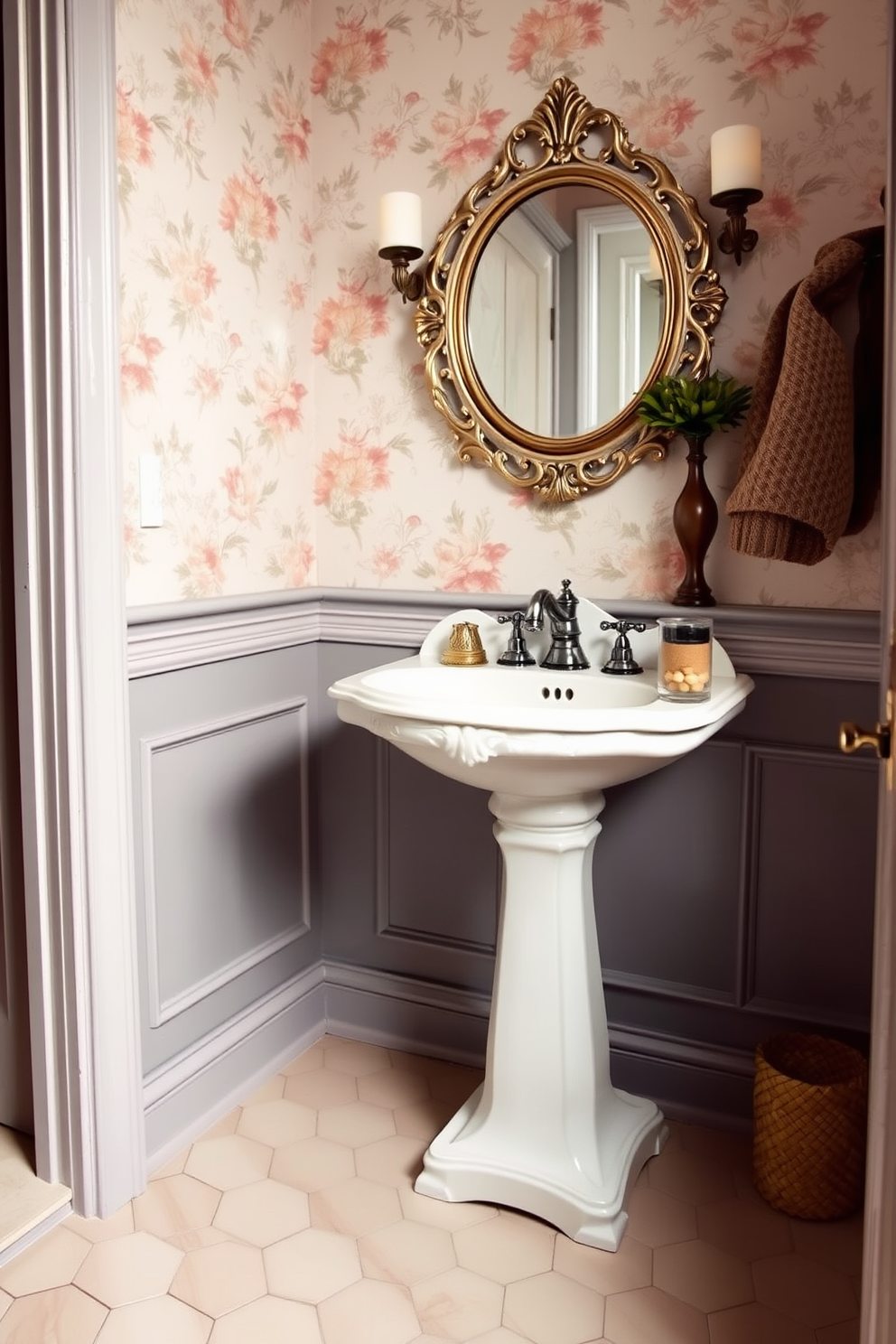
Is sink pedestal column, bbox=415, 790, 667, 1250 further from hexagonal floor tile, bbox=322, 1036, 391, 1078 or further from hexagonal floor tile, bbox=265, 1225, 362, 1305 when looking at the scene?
hexagonal floor tile, bbox=322, 1036, 391, 1078

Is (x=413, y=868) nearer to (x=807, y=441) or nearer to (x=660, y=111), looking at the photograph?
(x=807, y=441)

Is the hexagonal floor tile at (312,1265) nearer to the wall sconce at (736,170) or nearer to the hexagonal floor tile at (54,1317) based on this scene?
the hexagonal floor tile at (54,1317)

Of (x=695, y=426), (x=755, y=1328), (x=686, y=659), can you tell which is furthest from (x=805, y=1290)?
(x=695, y=426)

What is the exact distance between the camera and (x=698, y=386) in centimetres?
175

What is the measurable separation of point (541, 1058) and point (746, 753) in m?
0.64

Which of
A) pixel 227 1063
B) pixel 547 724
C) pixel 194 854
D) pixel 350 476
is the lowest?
pixel 227 1063

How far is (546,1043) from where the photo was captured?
1691mm

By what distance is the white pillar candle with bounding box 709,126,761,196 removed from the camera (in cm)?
167

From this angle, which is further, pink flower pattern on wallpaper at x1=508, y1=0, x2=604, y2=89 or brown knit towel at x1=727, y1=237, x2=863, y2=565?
pink flower pattern on wallpaper at x1=508, y1=0, x2=604, y2=89

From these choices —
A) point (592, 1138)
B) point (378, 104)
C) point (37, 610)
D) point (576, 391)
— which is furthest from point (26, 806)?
point (378, 104)

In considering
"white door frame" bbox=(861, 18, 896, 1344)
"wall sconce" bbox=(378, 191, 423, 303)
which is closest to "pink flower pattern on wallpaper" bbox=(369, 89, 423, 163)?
"wall sconce" bbox=(378, 191, 423, 303)

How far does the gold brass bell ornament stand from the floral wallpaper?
148mm

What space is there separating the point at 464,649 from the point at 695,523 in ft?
1.56

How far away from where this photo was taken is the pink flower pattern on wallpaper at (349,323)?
2.15 m
